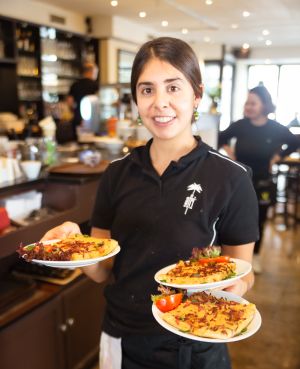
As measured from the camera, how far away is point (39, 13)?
7184mm

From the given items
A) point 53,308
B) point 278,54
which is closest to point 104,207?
point 53,308

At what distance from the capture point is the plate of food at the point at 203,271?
0.99 meters

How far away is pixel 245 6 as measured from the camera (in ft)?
24.0

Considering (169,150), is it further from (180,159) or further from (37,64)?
(37,64)

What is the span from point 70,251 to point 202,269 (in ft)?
1.18

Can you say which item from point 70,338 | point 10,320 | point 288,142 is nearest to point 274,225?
point 288,142

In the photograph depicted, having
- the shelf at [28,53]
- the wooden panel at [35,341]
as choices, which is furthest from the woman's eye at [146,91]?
the shelf at [28,53]

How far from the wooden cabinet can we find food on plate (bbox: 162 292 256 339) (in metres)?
1.15

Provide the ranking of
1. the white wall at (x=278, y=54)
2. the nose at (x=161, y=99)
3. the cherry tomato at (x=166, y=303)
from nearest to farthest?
the cherry tomato at (x=166, y=303)
the nose at (x=161, y=99)
the white wall at (x=278, y=54)

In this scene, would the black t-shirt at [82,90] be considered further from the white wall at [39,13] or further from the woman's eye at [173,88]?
the woman's eye at [173,88]

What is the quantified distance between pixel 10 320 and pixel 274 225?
4439 millimetres

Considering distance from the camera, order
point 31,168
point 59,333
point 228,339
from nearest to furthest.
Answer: point 228,339, point 59,333, point 31,168

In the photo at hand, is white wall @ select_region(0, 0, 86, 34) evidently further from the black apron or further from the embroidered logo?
the black apron

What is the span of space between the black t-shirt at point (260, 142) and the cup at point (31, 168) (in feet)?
6.86
